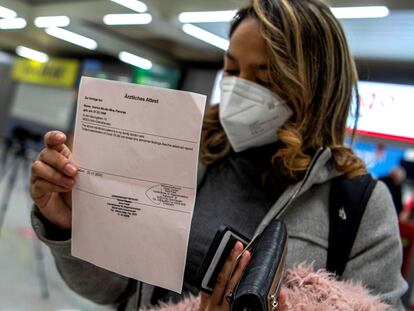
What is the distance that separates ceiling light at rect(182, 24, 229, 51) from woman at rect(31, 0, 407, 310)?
5938 mm

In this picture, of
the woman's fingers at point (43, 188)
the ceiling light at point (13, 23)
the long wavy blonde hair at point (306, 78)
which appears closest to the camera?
the woman's fingers at point (43, 188)

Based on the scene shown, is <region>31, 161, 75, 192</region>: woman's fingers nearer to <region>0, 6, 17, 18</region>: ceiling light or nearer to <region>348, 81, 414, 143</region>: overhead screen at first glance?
<region>348, 81, 414, 143</region>: overhead screen

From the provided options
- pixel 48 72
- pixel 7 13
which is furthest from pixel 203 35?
pixel 48 72

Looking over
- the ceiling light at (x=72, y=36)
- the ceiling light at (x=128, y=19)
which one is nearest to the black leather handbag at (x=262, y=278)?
the ceiling light at (x=128, y=19)

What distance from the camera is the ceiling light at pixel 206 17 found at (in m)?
5.39

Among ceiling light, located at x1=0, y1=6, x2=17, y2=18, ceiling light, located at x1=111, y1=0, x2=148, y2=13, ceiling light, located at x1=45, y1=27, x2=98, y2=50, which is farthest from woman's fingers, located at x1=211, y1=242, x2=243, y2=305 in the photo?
ceiling light, located at x1=45, y1=27, x2=98, y2=50

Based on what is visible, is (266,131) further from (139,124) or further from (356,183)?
(139,124)

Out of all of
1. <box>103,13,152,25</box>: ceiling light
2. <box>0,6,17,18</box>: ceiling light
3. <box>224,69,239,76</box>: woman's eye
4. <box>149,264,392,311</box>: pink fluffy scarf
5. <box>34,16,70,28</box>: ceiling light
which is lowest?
<box>149,264,392,311</box>: pink fluffy scarf

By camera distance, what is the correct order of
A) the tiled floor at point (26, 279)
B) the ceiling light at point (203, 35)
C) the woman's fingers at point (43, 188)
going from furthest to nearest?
the ceiling light at point (203, 35), the tiled floor at point (26, 279), the woman's fingers at point (43, 188)

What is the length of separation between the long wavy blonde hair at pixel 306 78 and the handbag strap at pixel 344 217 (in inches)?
2.5

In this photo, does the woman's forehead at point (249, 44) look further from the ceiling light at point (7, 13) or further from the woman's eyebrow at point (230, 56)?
the ceiling light at point (7, 13)

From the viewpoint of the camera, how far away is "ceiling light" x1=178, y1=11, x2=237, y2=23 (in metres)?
5.39

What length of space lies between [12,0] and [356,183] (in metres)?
8.45

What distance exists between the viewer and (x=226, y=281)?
684 millimetres
